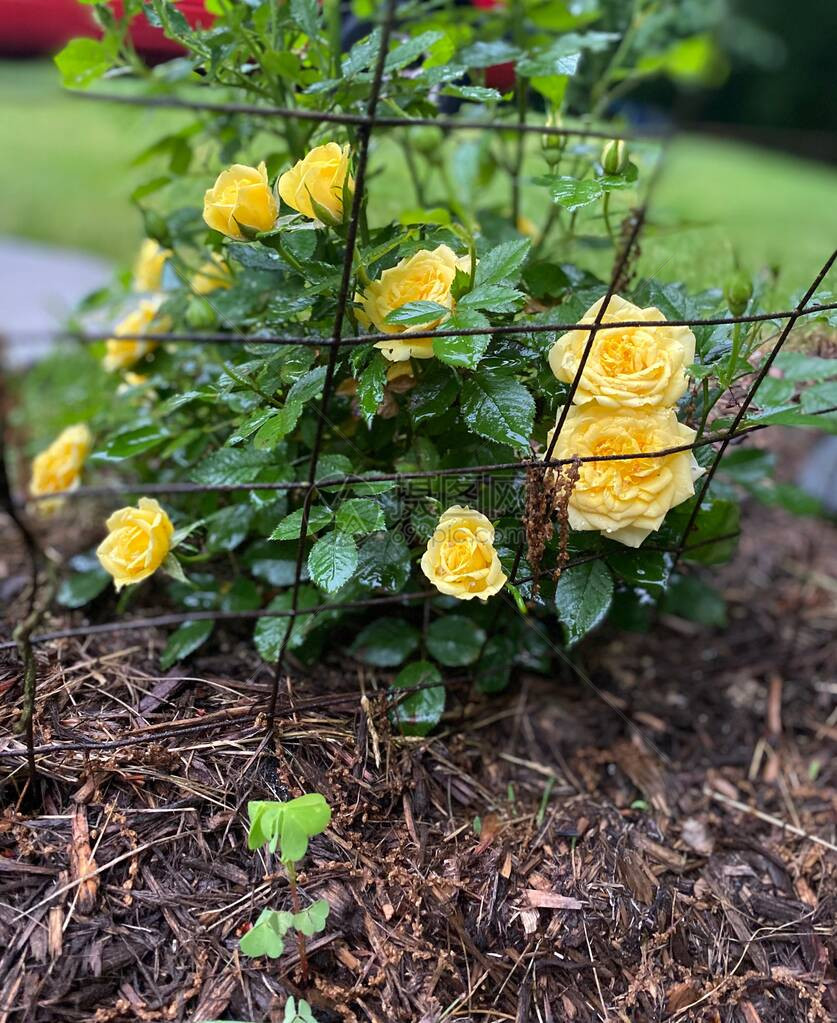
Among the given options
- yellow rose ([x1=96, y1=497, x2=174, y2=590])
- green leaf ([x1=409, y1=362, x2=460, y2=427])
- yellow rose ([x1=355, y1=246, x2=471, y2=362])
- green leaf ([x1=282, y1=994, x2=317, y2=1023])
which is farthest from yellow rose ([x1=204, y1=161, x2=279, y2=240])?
green leaf ([x1=282, y1=994, x2=317, y2=1023])

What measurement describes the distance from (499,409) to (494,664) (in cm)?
44

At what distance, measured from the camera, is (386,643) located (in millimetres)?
1136

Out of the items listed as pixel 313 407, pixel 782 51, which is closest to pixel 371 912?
pixel 313 407

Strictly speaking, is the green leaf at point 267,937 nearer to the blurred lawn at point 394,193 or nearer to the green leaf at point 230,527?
the green leaf at point 230,527

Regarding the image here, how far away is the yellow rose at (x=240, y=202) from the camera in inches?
33.7

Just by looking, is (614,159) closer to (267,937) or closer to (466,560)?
(466,560)

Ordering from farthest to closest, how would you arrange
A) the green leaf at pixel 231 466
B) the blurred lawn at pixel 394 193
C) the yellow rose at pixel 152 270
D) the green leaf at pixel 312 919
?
the yellow rose at pixel 152 270 < the blurred lawn at pixel 394 193 < the green leaf at pixel 231 466 < the green leaf at pixel 312 919

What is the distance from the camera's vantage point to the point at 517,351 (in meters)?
0.94

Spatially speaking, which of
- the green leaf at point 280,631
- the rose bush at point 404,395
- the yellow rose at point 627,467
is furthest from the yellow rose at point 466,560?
the green leaf at point 280,631

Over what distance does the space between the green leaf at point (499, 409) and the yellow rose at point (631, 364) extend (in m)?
0.06

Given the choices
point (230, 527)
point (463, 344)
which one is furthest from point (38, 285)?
point (463, 344)

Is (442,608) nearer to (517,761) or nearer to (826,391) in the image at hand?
(517,761)

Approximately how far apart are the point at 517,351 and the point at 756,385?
0.87 feet

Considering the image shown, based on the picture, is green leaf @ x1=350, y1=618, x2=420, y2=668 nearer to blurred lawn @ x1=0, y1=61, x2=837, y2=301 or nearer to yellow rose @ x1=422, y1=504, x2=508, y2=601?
yellow rose @ x1=422, y1=504, x2=508, y2=601
